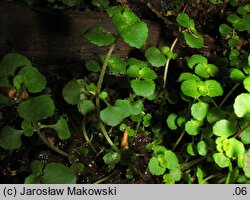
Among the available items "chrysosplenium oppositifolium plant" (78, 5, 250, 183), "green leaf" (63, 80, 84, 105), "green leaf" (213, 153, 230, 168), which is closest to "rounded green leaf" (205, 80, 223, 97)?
"chrysosplenium oppositifolium plant" (78, 5, 250, 183)

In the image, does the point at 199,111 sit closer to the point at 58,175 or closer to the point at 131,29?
the point at 131,29

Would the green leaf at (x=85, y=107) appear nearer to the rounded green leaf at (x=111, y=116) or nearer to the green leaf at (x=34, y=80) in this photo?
the rounded green leaf at (x=111, y=116)

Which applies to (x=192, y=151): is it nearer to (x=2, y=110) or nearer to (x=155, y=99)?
(x=155, y=99)

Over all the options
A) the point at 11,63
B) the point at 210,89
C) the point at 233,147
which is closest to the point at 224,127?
the point at 233,147

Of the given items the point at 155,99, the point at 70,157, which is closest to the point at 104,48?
the point at 155,99

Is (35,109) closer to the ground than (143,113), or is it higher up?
higher up

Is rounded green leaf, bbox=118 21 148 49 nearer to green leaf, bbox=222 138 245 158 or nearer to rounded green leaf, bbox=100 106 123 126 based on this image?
rounded green leaf, bbox=100 106 123 126
